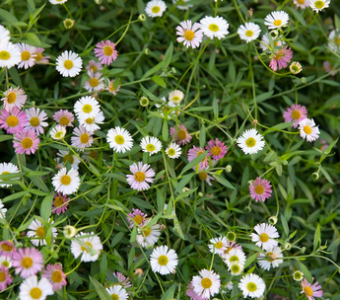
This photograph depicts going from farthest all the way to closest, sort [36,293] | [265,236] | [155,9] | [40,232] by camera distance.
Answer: [155,9] < [265,236] < [40,232] < [36,293]

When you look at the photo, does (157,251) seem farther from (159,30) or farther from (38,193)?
(159,30)

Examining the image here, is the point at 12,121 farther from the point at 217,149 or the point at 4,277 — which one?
the point at 217,149

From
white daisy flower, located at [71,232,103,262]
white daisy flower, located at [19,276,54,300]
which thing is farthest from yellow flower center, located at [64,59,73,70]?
white daisy flower, located at [19,276,54,300]

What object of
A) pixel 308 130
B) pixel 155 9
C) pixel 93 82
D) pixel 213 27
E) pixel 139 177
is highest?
pixel 155 9

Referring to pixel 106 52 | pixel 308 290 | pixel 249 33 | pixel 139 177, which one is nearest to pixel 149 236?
pixel 139 177

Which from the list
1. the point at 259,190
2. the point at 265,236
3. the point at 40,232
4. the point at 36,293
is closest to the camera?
the point at 36,293

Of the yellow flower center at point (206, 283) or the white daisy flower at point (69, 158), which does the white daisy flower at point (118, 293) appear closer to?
the yellow flower center at point (206, 283)

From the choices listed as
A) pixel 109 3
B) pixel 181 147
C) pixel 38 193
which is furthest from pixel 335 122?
pixel 38 193
